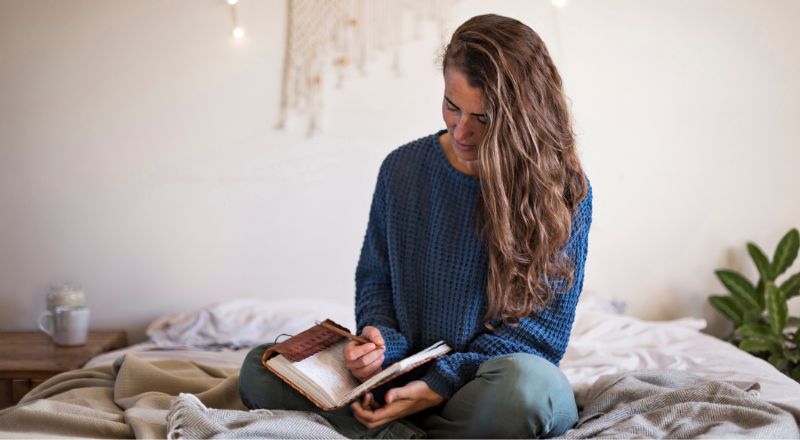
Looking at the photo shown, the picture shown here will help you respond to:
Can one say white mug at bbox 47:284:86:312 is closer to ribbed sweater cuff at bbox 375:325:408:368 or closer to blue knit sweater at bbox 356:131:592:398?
blue knit sweater at bbox 356:131:592:398

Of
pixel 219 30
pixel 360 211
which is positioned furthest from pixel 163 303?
pixel 219 30

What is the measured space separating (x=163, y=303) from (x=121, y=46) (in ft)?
2.82

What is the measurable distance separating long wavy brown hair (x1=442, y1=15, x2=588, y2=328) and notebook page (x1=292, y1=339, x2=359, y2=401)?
0.95 feet

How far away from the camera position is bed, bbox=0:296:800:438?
141 cm

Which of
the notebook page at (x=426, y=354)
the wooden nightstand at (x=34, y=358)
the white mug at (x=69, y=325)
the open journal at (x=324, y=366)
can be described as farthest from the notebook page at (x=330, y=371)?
the white mug at (x=69, y=325)

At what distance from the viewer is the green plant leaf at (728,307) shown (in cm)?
293

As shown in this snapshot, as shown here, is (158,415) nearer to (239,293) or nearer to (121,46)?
(239,293)

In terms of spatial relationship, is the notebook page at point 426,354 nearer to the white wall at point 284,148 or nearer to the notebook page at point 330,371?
the notebook page at point 330,371

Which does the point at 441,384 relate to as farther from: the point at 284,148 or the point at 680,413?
the point at 284,148

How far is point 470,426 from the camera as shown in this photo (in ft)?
4.68

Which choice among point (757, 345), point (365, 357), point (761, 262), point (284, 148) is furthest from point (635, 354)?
point (284, 148)

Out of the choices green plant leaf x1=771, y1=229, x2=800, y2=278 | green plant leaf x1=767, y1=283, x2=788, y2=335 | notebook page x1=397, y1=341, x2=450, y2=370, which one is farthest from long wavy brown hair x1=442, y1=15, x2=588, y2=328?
green plant leaf x1=771, y1=229, x2=800, y2=278

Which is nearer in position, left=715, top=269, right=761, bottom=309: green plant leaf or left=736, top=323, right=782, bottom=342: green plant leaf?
left=736, top=323, right=782, bottom=342: green plant leaf

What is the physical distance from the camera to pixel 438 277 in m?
1.65
